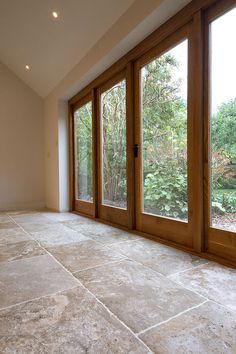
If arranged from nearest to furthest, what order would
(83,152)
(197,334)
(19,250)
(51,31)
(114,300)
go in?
1. (197,334)
2. (114,300)
3. (19,250)
4. (51,31)
5. (83,152)

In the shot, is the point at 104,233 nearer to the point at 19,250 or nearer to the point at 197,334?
the point at 19,250

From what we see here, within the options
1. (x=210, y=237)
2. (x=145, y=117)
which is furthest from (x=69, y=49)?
(x=210, y=237)

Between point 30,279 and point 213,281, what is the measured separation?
1.09 meters

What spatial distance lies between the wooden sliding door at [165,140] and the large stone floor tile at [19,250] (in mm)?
1058

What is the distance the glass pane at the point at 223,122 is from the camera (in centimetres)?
167

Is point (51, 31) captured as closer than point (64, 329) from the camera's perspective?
No

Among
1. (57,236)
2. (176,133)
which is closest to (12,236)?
(57,236)

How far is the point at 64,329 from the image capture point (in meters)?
1.00

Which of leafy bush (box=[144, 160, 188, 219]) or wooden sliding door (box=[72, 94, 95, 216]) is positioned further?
wooden sliding door (box=[72, 94, 95, 216])

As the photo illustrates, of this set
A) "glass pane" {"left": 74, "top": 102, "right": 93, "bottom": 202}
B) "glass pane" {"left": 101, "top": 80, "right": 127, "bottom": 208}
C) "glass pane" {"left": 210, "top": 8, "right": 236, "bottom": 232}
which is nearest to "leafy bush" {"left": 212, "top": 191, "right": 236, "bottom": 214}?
"glass pane" {"left": 210, "top": 8, "right": 236, "bottom": 232}

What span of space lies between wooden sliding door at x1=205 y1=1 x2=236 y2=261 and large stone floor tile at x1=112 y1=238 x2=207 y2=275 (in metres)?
0.21

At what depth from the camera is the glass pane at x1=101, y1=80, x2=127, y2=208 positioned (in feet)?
9.37

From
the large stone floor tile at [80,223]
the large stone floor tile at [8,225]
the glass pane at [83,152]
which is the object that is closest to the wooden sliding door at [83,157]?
the glass pane at [83,152]

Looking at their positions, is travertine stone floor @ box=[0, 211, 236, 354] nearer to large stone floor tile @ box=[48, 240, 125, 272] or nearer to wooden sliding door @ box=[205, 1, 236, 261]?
large stone floor tile @ box=[48, 240, 125, 272]
